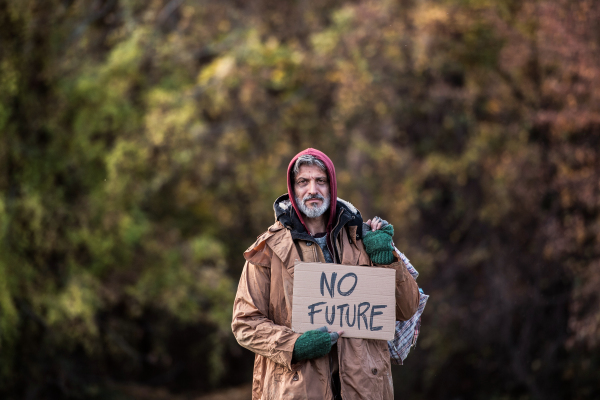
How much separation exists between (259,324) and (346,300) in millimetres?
418

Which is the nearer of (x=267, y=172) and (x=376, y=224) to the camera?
(x=376, y=224)

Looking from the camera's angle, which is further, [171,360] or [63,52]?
[171,360]

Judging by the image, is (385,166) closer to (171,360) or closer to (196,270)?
(196,270)

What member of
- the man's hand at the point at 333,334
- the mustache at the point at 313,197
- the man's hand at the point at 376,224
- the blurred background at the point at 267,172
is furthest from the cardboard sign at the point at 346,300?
the blurred background at the point at 267,172

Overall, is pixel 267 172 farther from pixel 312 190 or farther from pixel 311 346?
pixel 311 346

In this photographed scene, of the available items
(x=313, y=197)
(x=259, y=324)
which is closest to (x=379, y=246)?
(x=313, y=197)

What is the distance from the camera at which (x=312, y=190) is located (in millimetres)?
2855

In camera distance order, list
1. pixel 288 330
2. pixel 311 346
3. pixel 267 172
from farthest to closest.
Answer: pixel 267 172 < pixel 288 330 < pixel 311 346

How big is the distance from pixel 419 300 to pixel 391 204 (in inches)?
309

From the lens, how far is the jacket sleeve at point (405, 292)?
2.77 meters

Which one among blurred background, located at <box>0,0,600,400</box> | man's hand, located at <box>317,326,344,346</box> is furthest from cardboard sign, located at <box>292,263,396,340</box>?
blurred background, located at <box>0,0,600,400</box>

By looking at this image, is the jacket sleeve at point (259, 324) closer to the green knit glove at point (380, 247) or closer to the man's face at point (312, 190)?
the man's face at point (312, 190)

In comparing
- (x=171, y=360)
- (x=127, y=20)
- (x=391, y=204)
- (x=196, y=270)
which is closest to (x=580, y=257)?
(x=391, y=204)

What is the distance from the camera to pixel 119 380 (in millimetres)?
8883
